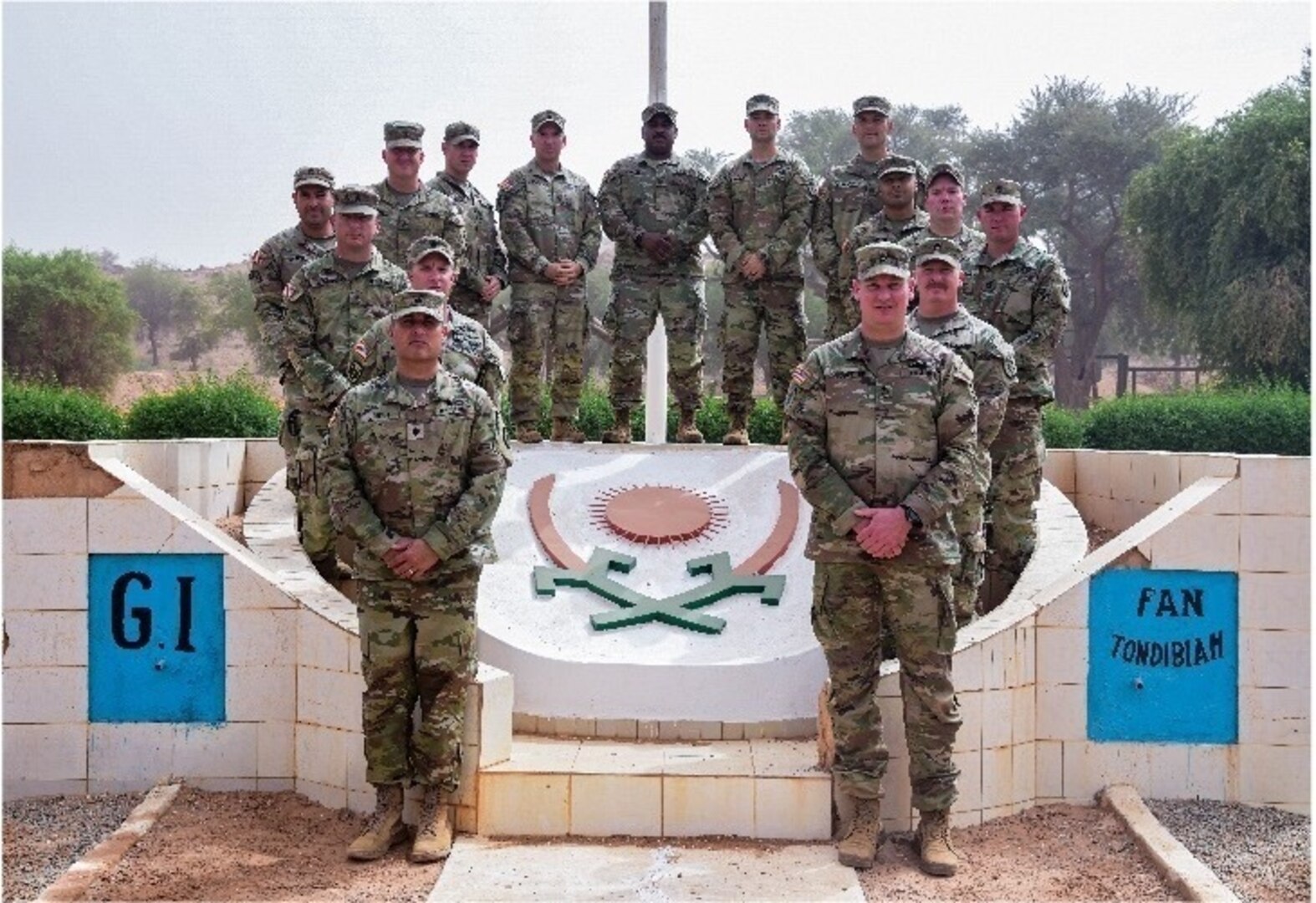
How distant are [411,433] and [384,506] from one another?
0.98ft

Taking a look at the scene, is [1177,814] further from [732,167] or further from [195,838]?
[732,167]

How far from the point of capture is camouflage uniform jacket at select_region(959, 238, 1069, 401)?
6.80 metres

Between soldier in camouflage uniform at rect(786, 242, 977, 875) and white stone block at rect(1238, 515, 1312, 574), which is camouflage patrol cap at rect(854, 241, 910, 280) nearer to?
soldier in camouflage uniform at rect(786, 242, 977, 875)

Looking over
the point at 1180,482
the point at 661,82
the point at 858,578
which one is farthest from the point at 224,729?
the point at 661,82

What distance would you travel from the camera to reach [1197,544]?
618cm

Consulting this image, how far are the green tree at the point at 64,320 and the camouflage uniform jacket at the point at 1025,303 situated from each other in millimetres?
33955

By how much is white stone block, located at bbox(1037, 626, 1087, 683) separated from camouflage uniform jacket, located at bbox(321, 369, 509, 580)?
249cm

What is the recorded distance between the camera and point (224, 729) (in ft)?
20.1

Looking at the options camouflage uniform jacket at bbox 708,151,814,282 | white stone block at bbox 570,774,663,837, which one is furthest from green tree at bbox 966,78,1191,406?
white stone block at bbox 570,774,663,837

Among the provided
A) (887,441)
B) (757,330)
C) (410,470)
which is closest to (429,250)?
(410,470)

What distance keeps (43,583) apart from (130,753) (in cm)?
86

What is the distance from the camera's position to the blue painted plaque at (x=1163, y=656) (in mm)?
6027

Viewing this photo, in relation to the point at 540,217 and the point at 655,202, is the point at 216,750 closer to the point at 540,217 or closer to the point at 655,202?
the point at 540,217

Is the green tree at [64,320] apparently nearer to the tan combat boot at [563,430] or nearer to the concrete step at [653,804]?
the tan combat boot at [563,430]
